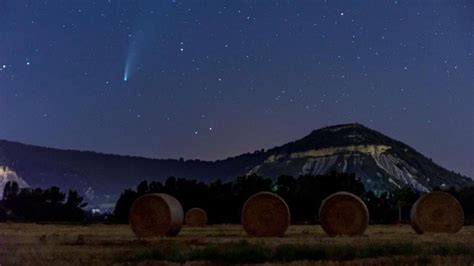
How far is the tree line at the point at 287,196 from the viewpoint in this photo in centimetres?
5225

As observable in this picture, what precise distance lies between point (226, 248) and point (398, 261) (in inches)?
144

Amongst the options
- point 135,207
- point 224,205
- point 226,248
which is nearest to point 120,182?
point 224,205

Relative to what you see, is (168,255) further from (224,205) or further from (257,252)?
(224,205)

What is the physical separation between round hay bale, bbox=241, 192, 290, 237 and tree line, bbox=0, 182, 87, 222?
4014cm

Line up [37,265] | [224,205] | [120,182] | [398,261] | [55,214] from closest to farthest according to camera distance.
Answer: [37,265], [398,261], [224,205], [55,214], [120,182]

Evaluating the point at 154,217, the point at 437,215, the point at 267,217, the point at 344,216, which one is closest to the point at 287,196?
the point at 437,215

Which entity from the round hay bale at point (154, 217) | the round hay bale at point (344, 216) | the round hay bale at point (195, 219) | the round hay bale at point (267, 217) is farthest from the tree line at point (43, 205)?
the round hay bale at point (344, 216)

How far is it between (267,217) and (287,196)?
96.6ft

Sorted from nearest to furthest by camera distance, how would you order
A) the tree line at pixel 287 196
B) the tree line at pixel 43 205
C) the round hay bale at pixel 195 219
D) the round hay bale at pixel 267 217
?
1. the round hay bale at pixel 267 217
2. the round hay bale at pixel 195 219
3. the tree line at pixel 287 196
4. the tree line at pixel 43 205

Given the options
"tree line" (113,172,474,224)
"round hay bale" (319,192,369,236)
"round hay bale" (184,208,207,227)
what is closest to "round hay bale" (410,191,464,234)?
"round hay bale" (319,192,369,236)

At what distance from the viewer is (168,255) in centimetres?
1352

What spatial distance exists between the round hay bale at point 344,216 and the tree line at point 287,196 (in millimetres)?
21137

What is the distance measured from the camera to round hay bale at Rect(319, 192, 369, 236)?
25625 mm

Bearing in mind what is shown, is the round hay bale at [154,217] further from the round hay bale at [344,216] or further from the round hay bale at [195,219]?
the round hay bale at [195,219]
